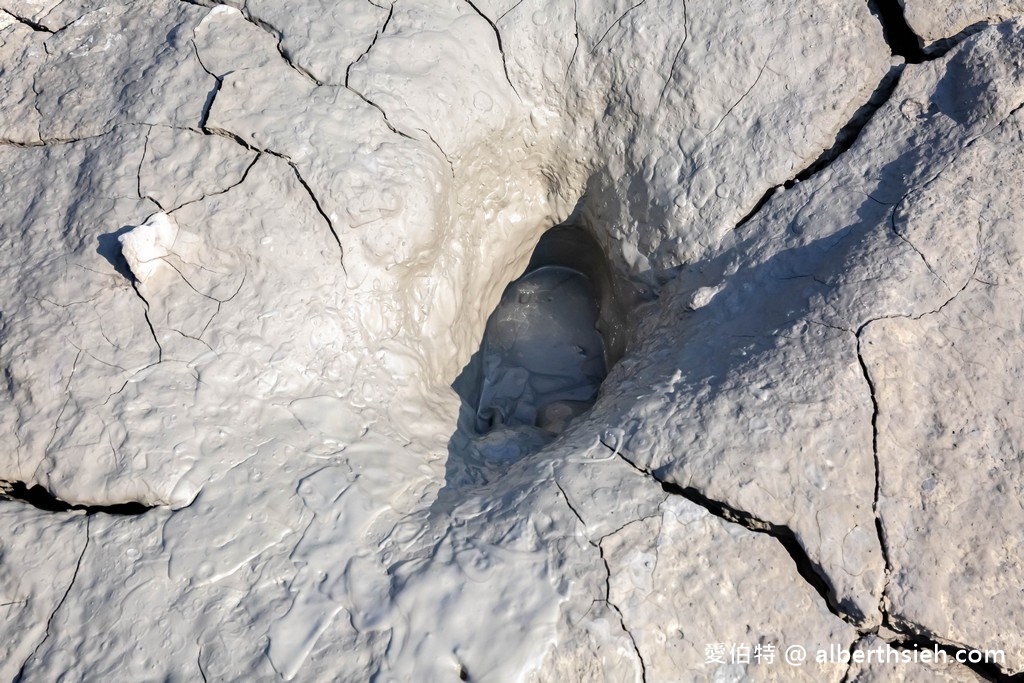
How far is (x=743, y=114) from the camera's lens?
250cm

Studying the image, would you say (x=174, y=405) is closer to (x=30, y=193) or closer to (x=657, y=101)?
(x=30, y=193)

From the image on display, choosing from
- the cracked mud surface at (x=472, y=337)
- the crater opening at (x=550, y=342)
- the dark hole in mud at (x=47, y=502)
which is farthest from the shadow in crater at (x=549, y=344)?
the dark hole in mud at (x=47, y=502)

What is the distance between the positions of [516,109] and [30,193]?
164 cm

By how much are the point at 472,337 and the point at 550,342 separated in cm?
49

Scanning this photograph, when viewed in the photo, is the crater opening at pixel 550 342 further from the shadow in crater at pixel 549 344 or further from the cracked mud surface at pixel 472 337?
the cracked mud surface at pixel 472 337

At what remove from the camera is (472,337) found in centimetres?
A: 286

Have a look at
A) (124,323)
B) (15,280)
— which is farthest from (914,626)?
(15,280)

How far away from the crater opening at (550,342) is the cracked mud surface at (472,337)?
23 cm

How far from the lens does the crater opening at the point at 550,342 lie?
9.55 ft

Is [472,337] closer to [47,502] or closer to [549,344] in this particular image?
[549,344]

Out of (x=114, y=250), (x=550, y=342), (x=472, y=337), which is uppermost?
(x=550, y=342)

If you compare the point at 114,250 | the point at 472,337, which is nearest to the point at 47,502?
the point at 114,250

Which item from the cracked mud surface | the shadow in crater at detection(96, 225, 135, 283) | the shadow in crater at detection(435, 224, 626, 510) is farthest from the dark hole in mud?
the shadow in crater at detection(435, 224, 626, 510)

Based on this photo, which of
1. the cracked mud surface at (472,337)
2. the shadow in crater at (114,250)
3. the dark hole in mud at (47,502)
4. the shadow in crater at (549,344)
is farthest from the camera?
the shadow in crater at (549,344)
